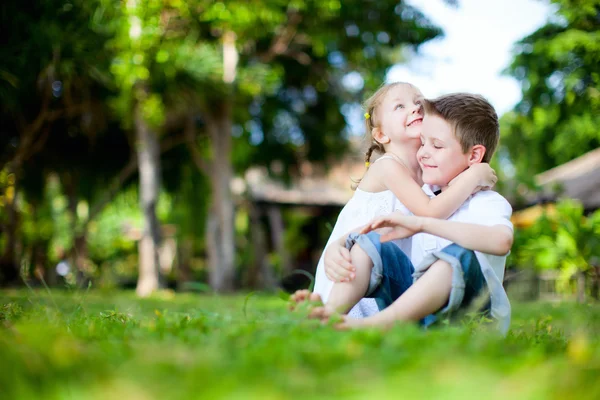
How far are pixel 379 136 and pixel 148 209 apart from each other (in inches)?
380

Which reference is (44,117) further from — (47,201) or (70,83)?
(47,201)

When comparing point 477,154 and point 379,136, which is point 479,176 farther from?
point 379,136

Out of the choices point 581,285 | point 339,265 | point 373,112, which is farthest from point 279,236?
point 339,265

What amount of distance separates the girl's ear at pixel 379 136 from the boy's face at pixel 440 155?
0.32 meters

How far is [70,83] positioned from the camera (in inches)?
484

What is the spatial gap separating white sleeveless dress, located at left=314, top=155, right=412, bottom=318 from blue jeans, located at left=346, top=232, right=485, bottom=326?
0.13 m

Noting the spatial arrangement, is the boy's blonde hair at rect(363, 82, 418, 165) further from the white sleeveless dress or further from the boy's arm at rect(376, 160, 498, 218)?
the boy's arm at rect(376, 160, 498, 218)

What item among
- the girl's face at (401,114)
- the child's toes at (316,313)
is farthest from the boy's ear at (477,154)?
the child's toes at (316,313)

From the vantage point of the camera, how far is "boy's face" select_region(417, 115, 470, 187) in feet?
9.05

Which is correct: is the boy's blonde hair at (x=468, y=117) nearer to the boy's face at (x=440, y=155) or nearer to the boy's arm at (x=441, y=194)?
the boy's face at (x=440, y=155)

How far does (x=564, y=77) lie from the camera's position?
1490 centimetres

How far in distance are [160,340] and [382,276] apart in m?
1.08

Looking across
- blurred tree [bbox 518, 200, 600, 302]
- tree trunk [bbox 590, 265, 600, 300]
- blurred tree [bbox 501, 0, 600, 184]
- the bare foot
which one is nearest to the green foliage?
blurred tree [bbox 518, 200, 600, 302]

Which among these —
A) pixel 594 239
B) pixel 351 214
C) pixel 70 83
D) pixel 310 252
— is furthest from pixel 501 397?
pixel 310 252
